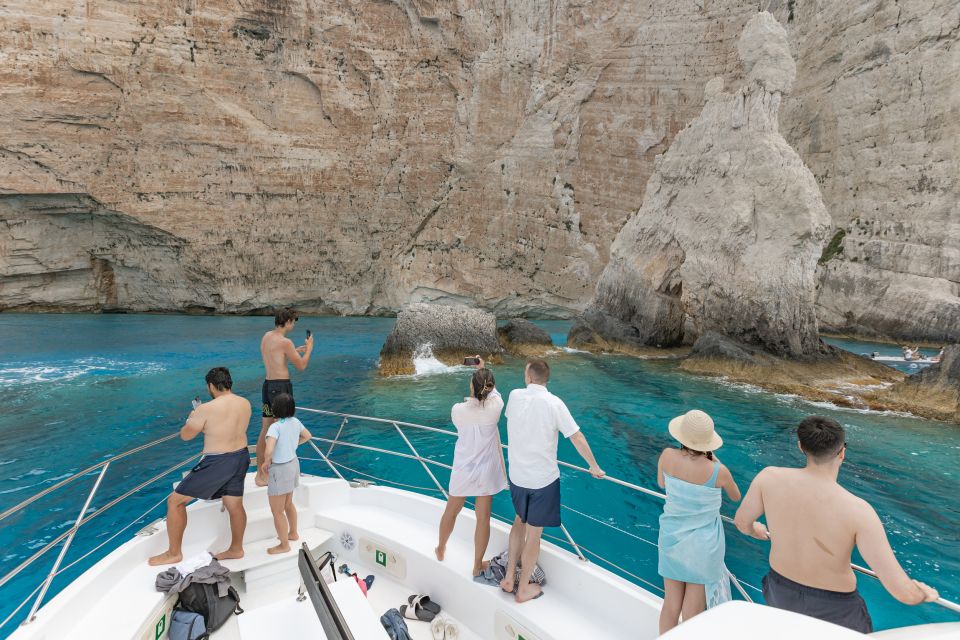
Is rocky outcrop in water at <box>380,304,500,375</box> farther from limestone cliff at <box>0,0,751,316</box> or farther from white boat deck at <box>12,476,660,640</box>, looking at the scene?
limestone cliff at <box>0,0,751,316</box>

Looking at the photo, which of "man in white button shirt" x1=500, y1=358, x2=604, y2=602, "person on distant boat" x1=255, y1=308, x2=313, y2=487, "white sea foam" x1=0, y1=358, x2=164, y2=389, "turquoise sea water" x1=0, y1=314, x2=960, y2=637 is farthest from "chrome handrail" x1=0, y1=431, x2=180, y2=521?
"white sea foam" x1=0, y1=358, x2=164, y2=389

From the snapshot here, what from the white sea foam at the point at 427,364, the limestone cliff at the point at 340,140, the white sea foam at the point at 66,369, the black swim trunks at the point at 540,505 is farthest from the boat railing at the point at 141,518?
the limestone cliff at the point at 340,140

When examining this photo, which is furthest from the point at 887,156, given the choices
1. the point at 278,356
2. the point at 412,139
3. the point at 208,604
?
the point at 208,604

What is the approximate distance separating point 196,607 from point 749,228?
18.7m

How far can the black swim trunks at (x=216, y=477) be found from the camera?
11.0 ft

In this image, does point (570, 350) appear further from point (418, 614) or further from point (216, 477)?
point (216, 477)

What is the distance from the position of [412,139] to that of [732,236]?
2320cm

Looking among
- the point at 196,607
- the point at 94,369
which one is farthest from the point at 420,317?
the point at 196,607

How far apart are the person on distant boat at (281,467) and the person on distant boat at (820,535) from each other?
310 centimetres

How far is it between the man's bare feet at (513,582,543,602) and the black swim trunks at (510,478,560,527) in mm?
385

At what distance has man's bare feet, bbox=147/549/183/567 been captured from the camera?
3.23 metres

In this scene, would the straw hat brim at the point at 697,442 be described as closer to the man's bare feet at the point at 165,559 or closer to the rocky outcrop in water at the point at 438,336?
the man's bare feet at the point at 165,559

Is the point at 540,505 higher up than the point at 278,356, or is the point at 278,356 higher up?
the point at 278,356

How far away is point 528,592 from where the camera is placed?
2900 millimetres
